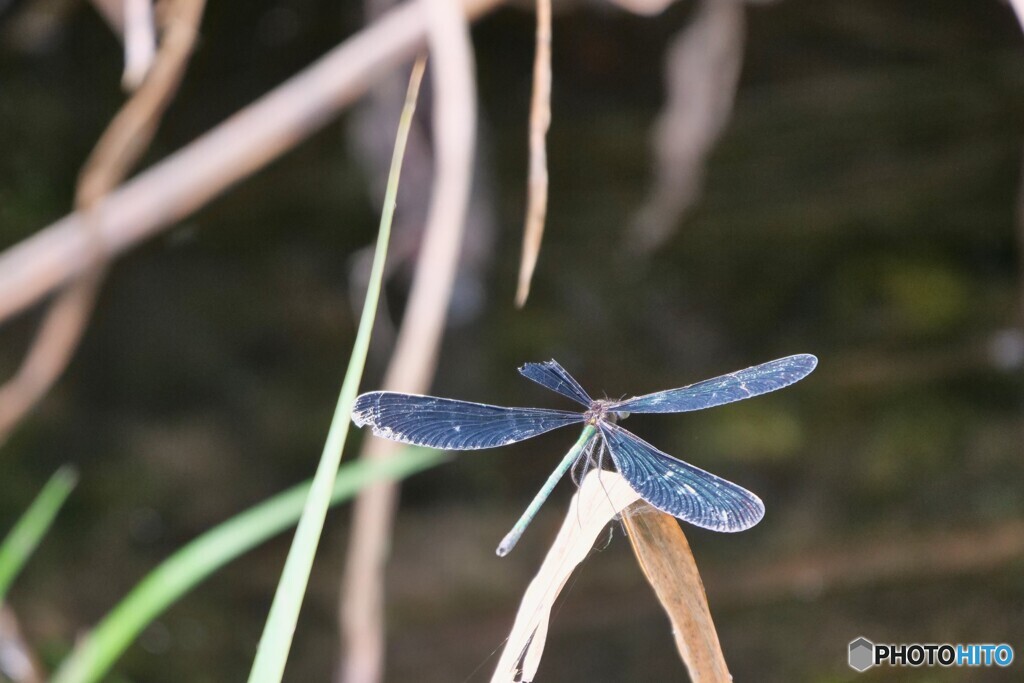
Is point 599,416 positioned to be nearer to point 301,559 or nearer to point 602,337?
point 301,559

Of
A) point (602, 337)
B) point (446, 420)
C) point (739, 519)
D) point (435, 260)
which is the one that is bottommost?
point (739, 519)

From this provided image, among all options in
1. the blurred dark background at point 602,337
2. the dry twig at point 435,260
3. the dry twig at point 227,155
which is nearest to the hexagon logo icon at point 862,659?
the blurred dark background at point 602,337

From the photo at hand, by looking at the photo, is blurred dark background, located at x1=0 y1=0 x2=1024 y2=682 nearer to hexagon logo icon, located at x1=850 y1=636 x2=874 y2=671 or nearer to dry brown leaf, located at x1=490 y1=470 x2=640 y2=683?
hexagon logo icon, located at x1=850 y1=636 x2=874 y2=671

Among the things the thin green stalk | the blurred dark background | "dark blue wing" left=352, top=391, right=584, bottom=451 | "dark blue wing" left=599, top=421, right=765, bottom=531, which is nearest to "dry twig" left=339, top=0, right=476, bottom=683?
"dark blue wing" left=352, top=391, right=584, bottom=451

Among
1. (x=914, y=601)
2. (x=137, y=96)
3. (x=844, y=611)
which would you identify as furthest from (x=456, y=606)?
(x=137, y=96)

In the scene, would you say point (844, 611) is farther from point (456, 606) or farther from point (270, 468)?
point (270, 468)

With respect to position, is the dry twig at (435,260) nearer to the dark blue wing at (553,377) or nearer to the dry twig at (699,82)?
the dark blue wing at (553,377)

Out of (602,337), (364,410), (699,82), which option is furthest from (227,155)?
(602,337)
